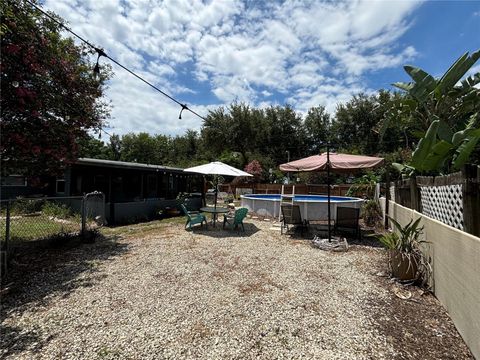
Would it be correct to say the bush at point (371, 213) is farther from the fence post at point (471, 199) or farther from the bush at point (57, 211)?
the bush at point (57, 211)

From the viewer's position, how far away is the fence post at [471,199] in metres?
3.29

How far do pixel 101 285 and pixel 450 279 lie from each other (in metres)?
5.08

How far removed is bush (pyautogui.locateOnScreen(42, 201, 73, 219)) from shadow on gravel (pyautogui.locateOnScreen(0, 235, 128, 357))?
13.6 feet

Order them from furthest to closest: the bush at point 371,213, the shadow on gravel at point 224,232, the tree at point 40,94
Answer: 1. the bush at point 371,213
2. the shadow on gravel at point 224,232
3. the tree at point 40,94

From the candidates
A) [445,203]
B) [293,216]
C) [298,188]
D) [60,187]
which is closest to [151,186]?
[60,187]

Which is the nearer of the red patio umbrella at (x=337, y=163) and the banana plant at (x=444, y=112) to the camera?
the banana plant at (x=444, y=112)

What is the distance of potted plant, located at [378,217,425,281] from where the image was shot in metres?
4.56

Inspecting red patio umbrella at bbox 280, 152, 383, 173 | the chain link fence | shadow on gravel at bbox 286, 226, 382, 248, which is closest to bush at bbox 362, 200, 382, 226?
shadow on gravel at bbox 286, 226, 382, 248

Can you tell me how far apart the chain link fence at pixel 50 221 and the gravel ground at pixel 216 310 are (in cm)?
102

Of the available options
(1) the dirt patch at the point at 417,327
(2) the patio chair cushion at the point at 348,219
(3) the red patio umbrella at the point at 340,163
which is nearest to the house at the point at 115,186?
(3) the red patio umbrella at the point at 340,163

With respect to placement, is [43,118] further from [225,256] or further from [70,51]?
[225,256]

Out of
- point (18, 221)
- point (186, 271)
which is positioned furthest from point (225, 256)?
point (18, 221)

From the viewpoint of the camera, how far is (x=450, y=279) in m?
3.41

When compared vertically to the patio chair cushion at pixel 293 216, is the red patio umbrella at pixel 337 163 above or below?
above
